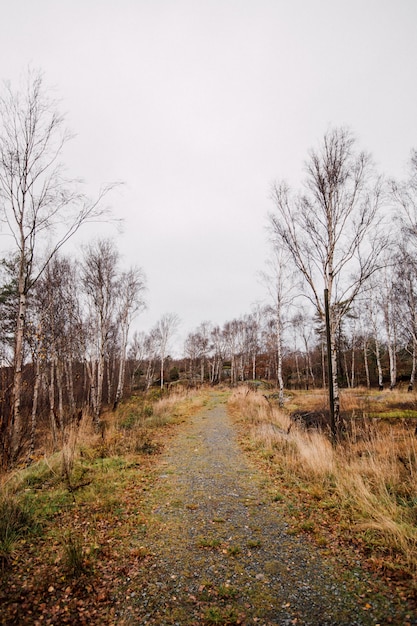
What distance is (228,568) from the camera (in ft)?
10.6

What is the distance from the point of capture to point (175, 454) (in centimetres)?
793

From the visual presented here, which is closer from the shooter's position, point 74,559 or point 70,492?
point 74,559

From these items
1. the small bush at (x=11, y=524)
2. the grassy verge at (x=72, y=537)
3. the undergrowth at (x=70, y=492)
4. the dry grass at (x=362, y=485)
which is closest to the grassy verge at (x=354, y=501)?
the dry grass at (x=362, y=485)

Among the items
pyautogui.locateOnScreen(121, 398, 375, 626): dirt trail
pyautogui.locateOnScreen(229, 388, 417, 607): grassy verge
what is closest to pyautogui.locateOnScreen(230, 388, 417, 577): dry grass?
pyautogui.locateOnScreen(229, 388, 417, 607): grassy verge

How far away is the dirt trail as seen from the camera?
2570 millimetres

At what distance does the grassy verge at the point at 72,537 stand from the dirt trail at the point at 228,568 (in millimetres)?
281

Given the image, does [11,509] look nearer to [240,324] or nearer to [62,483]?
[62,483]

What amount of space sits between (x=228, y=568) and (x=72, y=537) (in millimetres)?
2044

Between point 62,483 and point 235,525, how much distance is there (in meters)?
3.31

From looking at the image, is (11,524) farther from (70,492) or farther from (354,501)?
(354,501)

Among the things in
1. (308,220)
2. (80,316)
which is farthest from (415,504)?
(80,316)

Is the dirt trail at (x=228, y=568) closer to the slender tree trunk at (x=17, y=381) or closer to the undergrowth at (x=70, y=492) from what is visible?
the undergrowth at (x=70, y=492)

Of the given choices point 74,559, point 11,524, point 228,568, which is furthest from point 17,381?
point 228,568

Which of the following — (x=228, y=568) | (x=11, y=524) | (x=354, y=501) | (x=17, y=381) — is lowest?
(x=228, y=568)
